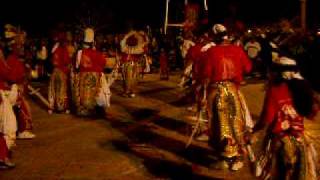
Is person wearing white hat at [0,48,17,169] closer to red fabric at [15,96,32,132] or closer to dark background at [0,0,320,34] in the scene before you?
red fabric at [15,96,32,132]

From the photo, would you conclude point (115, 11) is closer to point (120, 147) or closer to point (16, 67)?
point (120, 147)

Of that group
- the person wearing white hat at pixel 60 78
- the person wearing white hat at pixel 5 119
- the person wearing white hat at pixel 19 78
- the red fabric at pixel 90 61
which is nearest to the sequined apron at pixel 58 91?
the person wearing white hat at pixel 60 78

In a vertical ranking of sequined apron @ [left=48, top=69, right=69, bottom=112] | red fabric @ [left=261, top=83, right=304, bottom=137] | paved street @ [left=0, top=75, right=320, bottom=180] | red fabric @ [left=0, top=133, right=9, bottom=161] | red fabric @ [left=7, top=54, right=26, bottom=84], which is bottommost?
paved street @ [left=0, top=75, right=320, bottom=180]

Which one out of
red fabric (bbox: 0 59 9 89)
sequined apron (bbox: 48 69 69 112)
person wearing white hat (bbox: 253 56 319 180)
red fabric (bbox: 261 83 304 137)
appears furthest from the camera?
sequined apron (bbox: 48 69 69 112)

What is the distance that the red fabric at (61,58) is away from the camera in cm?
1373

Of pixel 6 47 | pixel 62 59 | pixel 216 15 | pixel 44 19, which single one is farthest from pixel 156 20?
pixel 6 47

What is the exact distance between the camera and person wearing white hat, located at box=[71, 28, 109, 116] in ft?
43.7

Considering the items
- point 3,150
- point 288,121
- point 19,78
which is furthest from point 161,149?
point 288,121

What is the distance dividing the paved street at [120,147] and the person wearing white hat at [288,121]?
2.20m

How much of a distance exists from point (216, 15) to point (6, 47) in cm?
2451

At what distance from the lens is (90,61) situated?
1334 centimetres

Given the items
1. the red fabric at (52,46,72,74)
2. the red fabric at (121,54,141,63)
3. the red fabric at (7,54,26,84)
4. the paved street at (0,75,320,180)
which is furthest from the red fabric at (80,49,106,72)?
the red fabric at (7,54,26,84)

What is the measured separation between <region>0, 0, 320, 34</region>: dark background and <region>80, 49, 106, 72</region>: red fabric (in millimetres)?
15449

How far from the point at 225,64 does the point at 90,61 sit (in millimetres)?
5628
